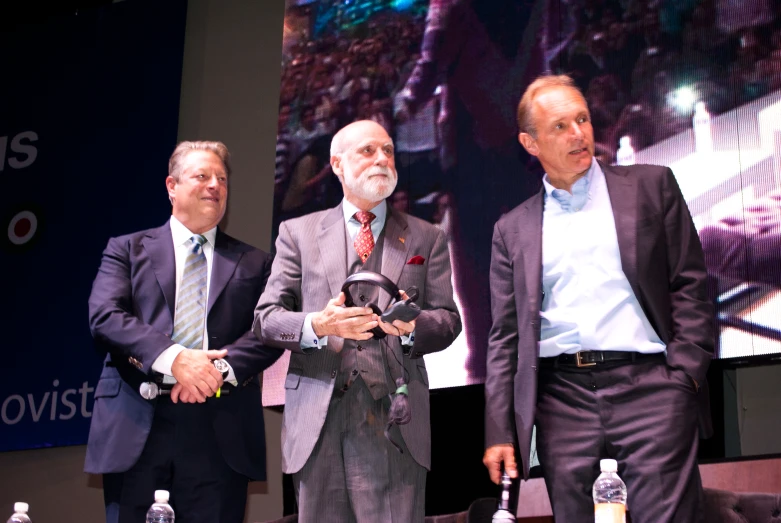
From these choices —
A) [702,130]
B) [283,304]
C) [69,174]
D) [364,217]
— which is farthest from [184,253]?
[69,174]

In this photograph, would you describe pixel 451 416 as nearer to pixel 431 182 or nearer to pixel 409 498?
pixel 431 182

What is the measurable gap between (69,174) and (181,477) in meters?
3.97

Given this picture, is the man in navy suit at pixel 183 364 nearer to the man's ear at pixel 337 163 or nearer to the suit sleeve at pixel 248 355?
the suit sleeve at pixel 248 355

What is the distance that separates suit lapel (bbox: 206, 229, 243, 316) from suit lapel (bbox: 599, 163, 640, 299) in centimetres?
141

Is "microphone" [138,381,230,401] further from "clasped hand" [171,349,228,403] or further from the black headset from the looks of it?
the black headset

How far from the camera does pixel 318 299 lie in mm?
3152

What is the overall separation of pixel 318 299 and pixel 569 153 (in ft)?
3.19

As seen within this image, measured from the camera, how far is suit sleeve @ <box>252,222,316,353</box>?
3.02 metres

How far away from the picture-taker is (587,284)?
3.03m

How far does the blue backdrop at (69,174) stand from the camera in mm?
6301

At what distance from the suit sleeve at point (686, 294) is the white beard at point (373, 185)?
91cm

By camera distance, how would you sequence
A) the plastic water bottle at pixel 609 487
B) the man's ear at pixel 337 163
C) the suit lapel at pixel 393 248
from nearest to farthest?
the plastic water bottle at pixel 609 487 < the suit lapel at pixel 393 248 < the man's ear at pixel 337 163

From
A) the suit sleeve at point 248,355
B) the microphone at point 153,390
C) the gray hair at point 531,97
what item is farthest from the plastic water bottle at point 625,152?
the microphone at point 153,390

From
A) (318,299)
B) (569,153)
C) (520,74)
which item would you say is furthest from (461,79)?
(318,299)
